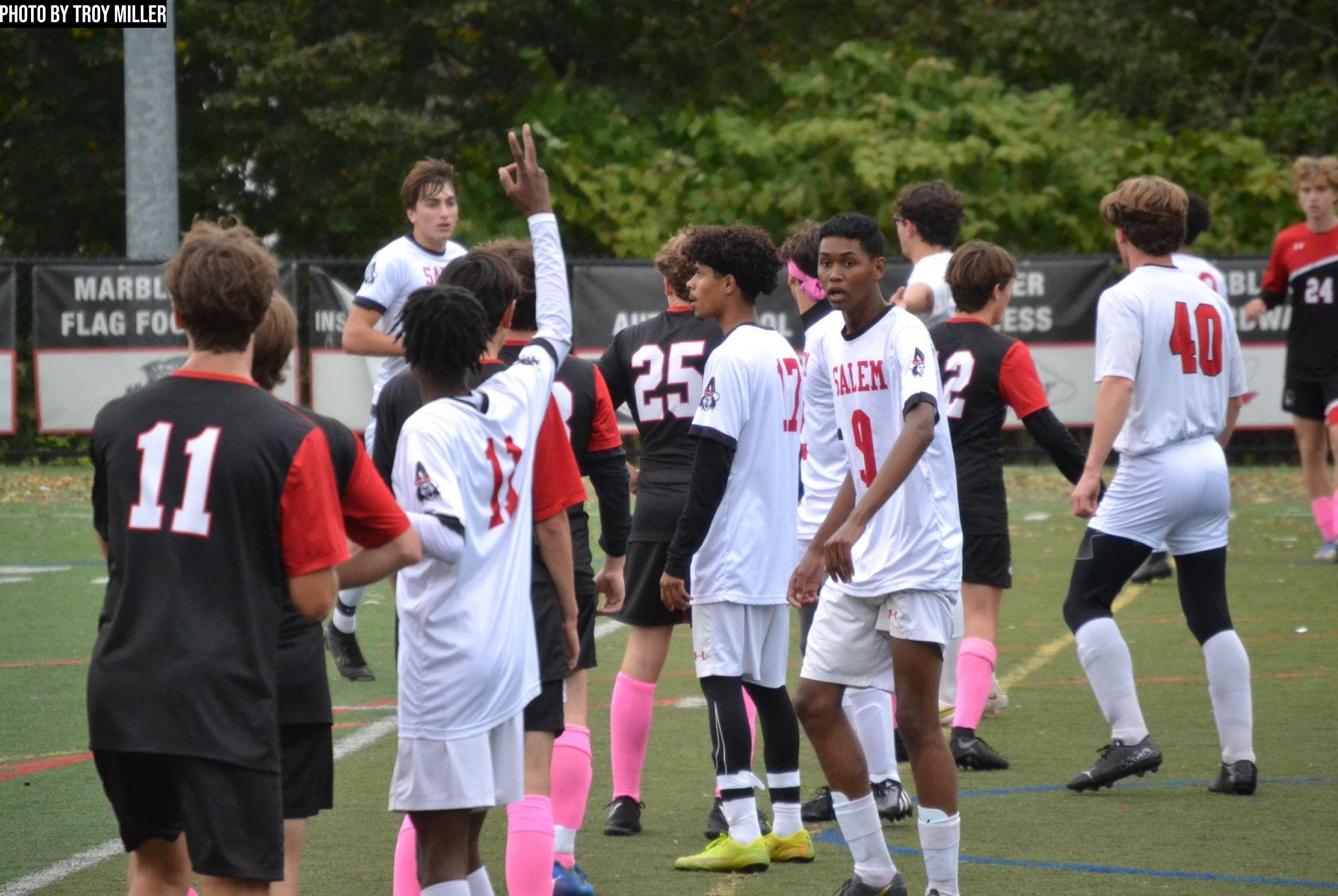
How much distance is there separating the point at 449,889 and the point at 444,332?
1.27 metres

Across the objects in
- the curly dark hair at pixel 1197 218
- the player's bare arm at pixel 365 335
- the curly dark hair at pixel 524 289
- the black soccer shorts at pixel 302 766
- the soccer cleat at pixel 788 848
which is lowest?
the soccer cleat at pixel 788 848

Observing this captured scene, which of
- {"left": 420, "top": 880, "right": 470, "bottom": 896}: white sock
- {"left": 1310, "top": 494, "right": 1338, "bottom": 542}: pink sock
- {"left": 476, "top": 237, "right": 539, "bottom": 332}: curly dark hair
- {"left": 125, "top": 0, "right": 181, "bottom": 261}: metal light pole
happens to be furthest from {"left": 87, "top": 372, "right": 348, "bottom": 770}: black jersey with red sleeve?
{"left": 125, "top": 0, "right": 181, "bottom": 261}: metal light pole

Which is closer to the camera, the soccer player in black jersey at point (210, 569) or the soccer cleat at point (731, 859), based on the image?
the soccer player in black jersey at point (210, 569)

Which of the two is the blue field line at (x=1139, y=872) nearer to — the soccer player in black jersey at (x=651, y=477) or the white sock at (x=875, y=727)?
the white sock at (x=875, y=727)

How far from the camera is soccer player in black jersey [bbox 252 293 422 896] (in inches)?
141

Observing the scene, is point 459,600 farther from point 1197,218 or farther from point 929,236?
point 1197,218

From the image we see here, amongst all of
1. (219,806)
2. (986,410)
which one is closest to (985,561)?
(986,410)

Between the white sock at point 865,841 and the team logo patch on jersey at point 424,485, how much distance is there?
63.0 inches

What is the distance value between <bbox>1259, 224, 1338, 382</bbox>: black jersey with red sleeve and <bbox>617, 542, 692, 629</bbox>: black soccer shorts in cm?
719

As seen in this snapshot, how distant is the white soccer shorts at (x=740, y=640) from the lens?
530 centimetres

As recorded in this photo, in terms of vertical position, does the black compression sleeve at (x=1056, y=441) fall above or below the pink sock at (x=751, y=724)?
above

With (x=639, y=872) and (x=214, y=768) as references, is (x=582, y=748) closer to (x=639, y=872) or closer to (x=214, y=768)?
(x=639, y=872)

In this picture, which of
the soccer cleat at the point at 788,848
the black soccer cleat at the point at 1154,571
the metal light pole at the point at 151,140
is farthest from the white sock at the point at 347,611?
the metal light pole at the point at 151,140

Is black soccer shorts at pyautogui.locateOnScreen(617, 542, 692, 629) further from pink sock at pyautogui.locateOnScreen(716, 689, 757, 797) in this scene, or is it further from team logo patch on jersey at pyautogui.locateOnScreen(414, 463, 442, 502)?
team logo patch on jersey at pyautogui.locateOnScreen(414, 463, 442, 502)
